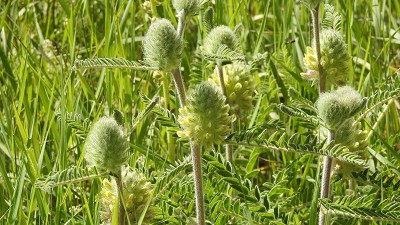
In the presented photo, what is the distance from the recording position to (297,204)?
7.31 feet

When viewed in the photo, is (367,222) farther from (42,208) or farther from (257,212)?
(42,208)

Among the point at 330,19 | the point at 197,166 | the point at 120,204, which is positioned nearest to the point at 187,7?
the point at 197,166

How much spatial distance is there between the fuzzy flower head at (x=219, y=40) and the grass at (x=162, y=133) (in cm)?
12

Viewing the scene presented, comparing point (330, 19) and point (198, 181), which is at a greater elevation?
point (330, 19)

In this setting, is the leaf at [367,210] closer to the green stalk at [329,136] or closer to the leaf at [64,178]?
the green stalk at [329,136]

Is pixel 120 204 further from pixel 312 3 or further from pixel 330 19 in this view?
pixel 330 19

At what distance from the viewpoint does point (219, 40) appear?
177cm

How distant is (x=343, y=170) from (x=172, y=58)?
2.16 feet

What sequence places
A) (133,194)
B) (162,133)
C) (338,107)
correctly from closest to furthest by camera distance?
(338,107) < (133,194) < (162,133)

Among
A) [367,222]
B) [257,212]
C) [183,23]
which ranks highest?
→ [183,23]

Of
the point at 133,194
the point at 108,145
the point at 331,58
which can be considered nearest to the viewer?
the point at 108,145

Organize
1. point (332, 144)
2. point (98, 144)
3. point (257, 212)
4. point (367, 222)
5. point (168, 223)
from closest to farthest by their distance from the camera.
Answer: point (98, 144)
point (332, 144)
point (257, 212)
point (168, 223)
point (367, 222)

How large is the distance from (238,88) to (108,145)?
30.0 inches

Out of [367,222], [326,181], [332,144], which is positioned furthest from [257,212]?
[367,222]
